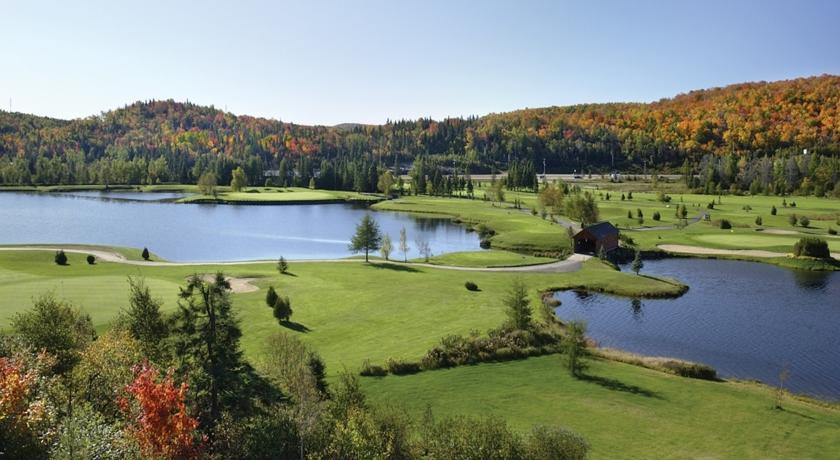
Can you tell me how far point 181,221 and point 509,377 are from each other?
352 ft

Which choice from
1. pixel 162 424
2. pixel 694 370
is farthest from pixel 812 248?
pixel 162 424

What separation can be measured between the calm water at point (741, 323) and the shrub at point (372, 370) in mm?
21246

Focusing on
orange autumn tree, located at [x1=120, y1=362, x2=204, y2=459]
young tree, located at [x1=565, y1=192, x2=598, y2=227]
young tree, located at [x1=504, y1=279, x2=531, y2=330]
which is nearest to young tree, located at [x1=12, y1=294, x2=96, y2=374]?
orange autumn tree, located at [x1=120, y1=362, x2=204, y2=459]

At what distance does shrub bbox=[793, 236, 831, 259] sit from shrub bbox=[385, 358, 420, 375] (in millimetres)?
70664

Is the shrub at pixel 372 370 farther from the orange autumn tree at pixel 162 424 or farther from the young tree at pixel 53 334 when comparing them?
the orange autumn tree at pixel 162 424

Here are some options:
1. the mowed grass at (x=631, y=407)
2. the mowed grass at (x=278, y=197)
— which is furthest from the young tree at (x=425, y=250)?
the mowed grass at (x=278, y=197)

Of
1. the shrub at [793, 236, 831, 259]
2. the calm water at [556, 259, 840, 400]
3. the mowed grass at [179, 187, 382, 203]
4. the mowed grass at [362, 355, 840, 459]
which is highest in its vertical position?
the mowed grass at [179, 187, 382, 203]

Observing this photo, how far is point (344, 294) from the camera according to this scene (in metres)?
59.2

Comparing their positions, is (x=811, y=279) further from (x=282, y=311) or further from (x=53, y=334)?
(x=53, y=334)

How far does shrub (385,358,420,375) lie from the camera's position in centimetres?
3875

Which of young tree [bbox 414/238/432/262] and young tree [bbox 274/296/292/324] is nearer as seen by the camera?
young tree [bbox 274/296/292/324]

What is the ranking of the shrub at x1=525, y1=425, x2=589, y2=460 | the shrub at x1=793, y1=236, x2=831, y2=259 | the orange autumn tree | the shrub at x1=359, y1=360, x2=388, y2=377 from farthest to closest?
1. the shrub at x1=793, y1=236, x2=831, y2=259
2. the shrub at x1=359, y1=360, x2=388, y2=377
3. the shrub at x1=525, y1=425, x2=589, y2=460
4. the orange autumn tree

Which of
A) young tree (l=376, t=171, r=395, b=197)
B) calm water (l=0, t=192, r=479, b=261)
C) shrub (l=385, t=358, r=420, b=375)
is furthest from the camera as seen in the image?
young tree (l=376, t=171, r=395, b=197)

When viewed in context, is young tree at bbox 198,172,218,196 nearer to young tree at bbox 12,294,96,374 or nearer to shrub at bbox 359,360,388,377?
young tree at bbox 12,294,96,374
